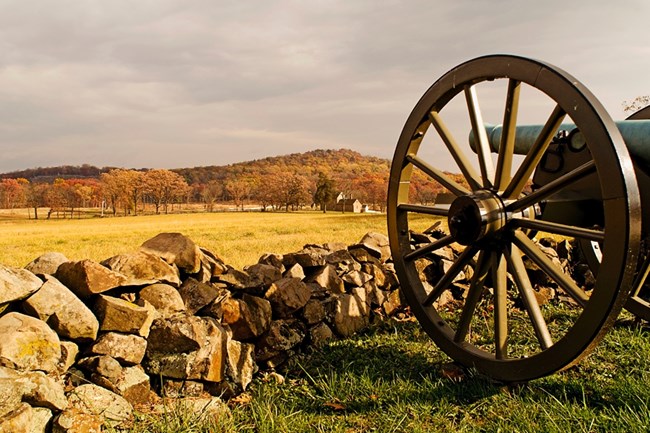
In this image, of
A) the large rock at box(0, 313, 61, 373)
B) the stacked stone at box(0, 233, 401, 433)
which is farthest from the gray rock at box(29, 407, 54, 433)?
the large rock at box(0, 313, 61, 373)

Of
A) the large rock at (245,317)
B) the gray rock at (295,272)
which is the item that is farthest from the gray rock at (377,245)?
the large rock at (245,317)

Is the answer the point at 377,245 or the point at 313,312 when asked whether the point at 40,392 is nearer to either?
the point at 313,312

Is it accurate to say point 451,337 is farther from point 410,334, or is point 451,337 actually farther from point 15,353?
point 15,353

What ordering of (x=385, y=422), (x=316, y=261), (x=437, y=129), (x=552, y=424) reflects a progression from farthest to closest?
(x=316, y=261) → (x=437, y=129) → (x=385, y=422) → (x=552, y=424)

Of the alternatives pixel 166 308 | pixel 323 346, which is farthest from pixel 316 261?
pixel 166 308

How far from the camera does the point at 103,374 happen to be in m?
3.03

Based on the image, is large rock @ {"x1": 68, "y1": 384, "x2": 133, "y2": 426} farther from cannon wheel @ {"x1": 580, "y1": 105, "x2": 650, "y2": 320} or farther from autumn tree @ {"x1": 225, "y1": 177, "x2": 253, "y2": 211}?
autumn tree @ {"x1": 225, "y1": 177, "x2": 253, "y2": 211}

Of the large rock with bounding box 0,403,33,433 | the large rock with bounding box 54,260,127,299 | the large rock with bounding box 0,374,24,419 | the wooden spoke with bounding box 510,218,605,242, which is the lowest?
the large rock with bounding box 0,403,33,433

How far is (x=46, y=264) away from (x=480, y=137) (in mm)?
3411

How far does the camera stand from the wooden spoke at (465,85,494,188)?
3379 mm

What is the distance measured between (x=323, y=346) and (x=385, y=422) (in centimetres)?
153

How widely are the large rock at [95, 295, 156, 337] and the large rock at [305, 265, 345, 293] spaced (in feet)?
6.28

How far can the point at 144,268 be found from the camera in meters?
3.88

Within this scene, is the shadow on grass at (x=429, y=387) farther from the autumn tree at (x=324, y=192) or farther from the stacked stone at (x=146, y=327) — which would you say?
the autumn tree at (x=324, y=192)
